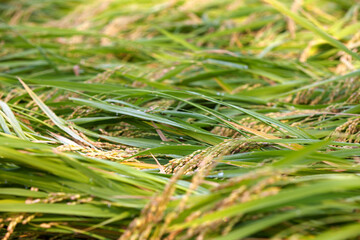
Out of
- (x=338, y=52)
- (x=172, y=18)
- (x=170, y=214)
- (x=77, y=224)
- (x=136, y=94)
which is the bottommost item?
(x=77, y=224)

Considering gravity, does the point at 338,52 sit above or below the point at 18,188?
above

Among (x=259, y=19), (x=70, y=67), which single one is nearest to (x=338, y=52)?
(x=259, y=19)

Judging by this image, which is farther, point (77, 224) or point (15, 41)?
point (15, 41)

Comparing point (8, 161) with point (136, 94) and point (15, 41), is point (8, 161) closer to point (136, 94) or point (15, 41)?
point (136, 94)

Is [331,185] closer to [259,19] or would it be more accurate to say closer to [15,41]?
[259,19]

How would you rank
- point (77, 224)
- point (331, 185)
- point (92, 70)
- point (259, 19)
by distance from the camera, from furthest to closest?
point (259, 19), point (92, 70), point (77, 224), point (331, 185)

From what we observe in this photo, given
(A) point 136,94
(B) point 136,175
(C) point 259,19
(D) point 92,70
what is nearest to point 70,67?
(D) point 92,70

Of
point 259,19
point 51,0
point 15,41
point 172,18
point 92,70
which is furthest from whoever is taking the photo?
point 51,0
